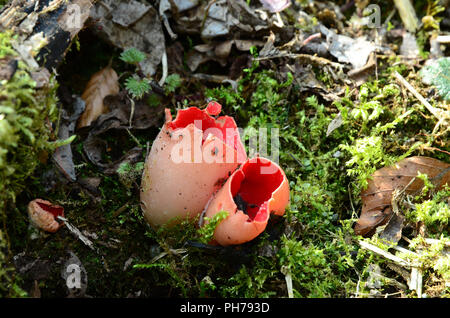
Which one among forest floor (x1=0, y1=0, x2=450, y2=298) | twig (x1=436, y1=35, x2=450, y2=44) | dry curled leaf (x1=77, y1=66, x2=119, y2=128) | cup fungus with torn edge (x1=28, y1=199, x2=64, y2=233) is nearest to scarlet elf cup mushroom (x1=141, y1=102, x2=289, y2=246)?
forest floor (x1=0, y1=0, x2=450, y2=298)

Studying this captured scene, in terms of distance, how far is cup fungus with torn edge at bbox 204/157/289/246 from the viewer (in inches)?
70.1

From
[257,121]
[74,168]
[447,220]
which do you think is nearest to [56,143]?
[74,168]

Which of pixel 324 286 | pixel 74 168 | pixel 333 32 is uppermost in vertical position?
pixel 333 32

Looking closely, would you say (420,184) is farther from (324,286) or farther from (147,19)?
(147,19)

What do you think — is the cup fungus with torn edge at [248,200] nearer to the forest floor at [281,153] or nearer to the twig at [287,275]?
the forest floor at [281,153]

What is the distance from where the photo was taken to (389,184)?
2.39m

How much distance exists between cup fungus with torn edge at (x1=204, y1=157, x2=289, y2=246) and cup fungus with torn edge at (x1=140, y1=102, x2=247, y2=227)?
0.27 feet

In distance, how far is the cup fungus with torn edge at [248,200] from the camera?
1.78 meters

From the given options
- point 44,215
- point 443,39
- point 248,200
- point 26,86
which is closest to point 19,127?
point 26,86

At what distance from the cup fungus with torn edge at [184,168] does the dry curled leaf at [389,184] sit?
2.84 ft

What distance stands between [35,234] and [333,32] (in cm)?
258

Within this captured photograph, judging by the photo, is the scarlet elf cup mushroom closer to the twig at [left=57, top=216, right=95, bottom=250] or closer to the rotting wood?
the twig at [left=57, top=216, right=95, bottom=250]

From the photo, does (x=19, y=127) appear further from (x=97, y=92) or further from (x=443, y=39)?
(x=443, y=39)

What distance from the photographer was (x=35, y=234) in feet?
6.38
